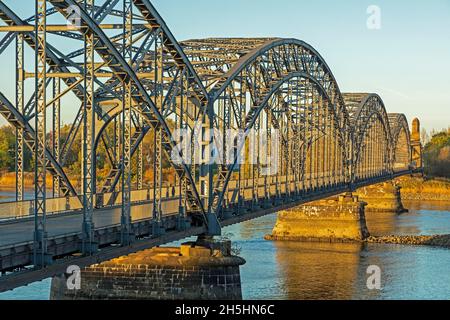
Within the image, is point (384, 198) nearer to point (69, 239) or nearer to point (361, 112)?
point (361, 112)

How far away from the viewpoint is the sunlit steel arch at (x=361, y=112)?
9312 cm

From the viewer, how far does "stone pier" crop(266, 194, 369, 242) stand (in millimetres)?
77500

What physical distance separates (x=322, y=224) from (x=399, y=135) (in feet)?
285

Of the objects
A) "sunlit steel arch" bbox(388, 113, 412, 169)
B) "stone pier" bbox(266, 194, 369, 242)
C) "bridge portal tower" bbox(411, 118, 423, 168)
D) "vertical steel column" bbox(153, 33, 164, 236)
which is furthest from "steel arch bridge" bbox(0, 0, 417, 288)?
"bridge portal tower" bbox(411, 118, 423, 168)

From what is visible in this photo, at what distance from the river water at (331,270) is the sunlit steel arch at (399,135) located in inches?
2394

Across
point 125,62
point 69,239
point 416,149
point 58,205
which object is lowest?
point 69,239

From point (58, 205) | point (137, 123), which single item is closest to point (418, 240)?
point (137, 123)

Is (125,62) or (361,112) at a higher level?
(361,112)

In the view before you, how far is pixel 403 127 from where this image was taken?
15538 cm

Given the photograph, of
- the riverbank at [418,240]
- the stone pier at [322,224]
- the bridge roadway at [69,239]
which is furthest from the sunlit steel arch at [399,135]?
the bridge roadway at [69,239]

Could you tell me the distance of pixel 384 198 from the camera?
382ft

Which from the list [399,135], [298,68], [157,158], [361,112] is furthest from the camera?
[399,135]

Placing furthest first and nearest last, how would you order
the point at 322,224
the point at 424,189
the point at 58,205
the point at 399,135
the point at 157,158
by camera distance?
1. the point at 399,135
2. the point at 424,189
3. the point at 322,224
4. the point at 157,158
5. the point at 58,205

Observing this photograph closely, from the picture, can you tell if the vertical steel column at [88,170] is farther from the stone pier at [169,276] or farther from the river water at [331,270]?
the river water at [331,270]
